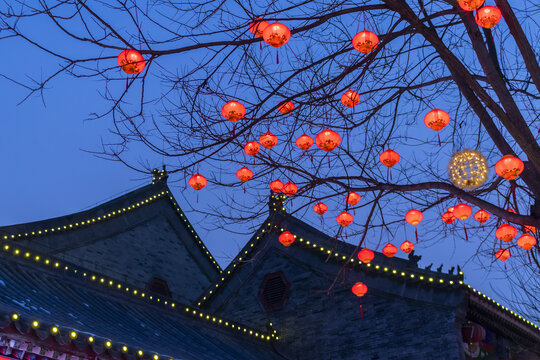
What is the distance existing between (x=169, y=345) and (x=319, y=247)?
5177 mm

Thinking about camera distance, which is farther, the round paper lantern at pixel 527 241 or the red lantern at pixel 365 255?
the red lantern at pixel 365 255

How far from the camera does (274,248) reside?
14828 millimetres

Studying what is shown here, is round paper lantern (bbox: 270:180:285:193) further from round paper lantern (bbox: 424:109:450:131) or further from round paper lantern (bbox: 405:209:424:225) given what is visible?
round paper lantern (bbox: 424:109:450:131)

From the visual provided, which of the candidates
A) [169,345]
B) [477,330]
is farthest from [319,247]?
[169,345]

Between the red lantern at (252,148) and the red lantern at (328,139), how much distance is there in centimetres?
92

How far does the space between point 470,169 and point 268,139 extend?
2.48m

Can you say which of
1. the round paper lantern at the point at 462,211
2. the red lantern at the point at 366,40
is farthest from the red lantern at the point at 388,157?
the red lantern at the point at 366,40

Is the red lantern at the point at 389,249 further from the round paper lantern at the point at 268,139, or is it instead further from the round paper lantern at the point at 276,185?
the round paper lantern at the point at 268,139

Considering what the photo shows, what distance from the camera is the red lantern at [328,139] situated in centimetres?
A: 702

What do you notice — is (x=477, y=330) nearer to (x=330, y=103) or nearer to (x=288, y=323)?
(x=288, y=323)

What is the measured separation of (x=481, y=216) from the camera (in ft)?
27.5

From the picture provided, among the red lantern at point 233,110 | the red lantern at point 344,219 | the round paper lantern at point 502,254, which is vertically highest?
the red lantern at point 344,219

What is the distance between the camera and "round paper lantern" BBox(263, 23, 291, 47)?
568cm

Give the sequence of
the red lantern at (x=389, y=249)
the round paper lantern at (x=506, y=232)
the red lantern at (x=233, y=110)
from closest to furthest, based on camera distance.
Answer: the red lantern at (x=233, y=110) < the round paper lantern at (x=506, y=232) < the red lantern at (x=389, y=249)
